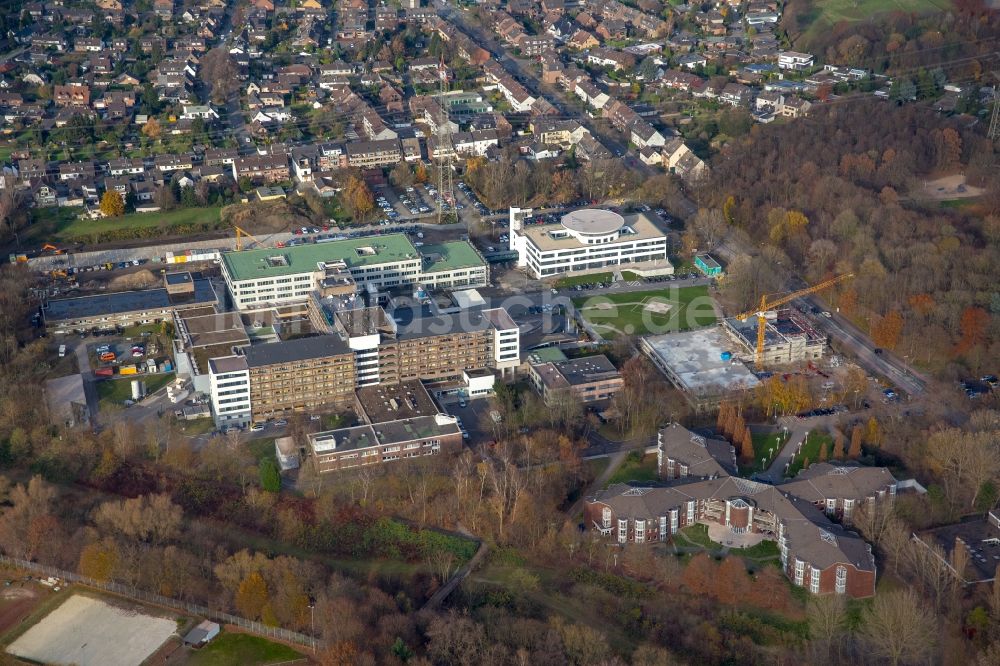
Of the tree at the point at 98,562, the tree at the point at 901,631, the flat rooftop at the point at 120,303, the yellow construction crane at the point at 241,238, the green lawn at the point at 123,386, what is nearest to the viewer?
the tree at the point at 901,631

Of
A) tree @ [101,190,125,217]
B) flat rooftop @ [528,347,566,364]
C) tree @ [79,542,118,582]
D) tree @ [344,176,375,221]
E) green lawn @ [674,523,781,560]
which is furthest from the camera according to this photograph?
tree @ [344,176,375,221]

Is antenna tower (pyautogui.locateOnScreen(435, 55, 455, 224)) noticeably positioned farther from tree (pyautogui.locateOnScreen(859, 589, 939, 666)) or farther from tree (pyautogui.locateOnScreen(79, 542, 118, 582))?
tree (pyautogui.locateOnScreen(859, 589, 939, 666))

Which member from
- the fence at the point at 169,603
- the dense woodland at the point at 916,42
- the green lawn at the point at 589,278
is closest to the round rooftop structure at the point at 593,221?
the green lawn at the point at 589,278

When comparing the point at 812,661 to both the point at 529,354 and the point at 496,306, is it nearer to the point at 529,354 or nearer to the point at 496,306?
the point at 529,354

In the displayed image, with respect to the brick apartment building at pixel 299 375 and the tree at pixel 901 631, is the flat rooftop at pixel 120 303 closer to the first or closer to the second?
the brick apartment building at pixel 299 375

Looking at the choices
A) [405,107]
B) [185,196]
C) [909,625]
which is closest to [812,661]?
[909,625]

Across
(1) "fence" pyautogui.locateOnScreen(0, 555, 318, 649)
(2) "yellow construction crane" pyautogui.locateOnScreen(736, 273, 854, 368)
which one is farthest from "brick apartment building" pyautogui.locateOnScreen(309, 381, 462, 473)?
(2) "yellow construction crane" pyautogui.locateOnScreen(736, 273, 854, 368)

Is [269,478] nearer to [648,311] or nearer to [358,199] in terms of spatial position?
[648,311]
